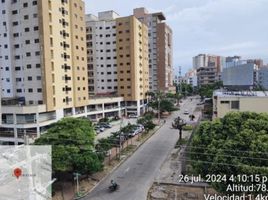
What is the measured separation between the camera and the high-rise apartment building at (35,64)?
3397 centimetres

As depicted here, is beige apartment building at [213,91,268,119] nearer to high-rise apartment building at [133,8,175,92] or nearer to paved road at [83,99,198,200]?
paved road at [83,99,198,200]

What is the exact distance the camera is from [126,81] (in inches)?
2229

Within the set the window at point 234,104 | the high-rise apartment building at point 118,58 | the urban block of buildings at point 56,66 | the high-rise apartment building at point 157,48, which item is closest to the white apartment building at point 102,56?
the high-rise apartment building at point 118,58

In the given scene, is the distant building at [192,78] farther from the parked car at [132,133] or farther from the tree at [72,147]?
the tree at [72,147]

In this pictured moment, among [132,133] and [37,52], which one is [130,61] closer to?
[132,133]

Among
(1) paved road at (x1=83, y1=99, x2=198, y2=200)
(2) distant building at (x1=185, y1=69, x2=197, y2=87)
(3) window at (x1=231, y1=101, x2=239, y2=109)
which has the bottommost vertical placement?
A: (1) paved road at (x1=83, y1=99, x2=198, y2=200)

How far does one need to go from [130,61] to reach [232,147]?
42.4 m

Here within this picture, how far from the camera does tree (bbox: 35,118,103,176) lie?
18.8 meters

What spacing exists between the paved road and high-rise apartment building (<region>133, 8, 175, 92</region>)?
5022 cm

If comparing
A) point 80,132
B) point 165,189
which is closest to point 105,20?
point 80,132

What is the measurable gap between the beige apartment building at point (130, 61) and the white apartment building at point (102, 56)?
1.34m

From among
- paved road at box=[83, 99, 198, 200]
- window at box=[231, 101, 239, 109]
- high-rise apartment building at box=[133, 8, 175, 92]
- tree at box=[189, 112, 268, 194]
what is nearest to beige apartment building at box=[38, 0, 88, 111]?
paved road at box=[83, 99, 198, 200]

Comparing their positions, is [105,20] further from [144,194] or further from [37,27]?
[144,194]

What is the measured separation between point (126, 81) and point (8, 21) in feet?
83.6
